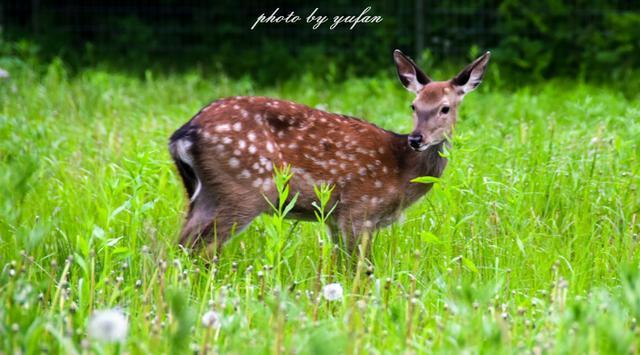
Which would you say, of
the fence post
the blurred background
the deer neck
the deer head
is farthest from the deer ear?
the fence post

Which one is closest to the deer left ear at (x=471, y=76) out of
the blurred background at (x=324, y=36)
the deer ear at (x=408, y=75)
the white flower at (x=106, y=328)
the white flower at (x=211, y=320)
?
the deer ear at (x=408, y=75)

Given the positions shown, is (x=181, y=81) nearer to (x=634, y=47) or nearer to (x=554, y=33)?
(x=554, y=33)

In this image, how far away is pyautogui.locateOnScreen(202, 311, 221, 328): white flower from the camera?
8.46ft

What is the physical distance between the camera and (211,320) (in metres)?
2.61

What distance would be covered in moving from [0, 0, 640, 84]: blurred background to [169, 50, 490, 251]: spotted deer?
5.41 metres

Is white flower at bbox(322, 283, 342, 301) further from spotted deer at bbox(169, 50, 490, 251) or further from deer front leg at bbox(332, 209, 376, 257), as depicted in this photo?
deer front leg at bbox(332, 209, 376, 257)

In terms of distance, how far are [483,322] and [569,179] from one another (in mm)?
2565

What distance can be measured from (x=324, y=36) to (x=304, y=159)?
24.0ft

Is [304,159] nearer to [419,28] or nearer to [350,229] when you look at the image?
[350,229]

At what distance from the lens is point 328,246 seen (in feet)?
12.3

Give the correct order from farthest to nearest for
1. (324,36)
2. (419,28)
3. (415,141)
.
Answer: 1. (324,36)
2. (419,28)
3. (415,141)

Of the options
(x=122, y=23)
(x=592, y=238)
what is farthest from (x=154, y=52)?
(x=592, y=238)

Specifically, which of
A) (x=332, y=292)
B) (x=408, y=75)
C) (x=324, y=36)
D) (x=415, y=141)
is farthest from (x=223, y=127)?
(x=324, y=36)

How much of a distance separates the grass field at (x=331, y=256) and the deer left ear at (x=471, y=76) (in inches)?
16.8
